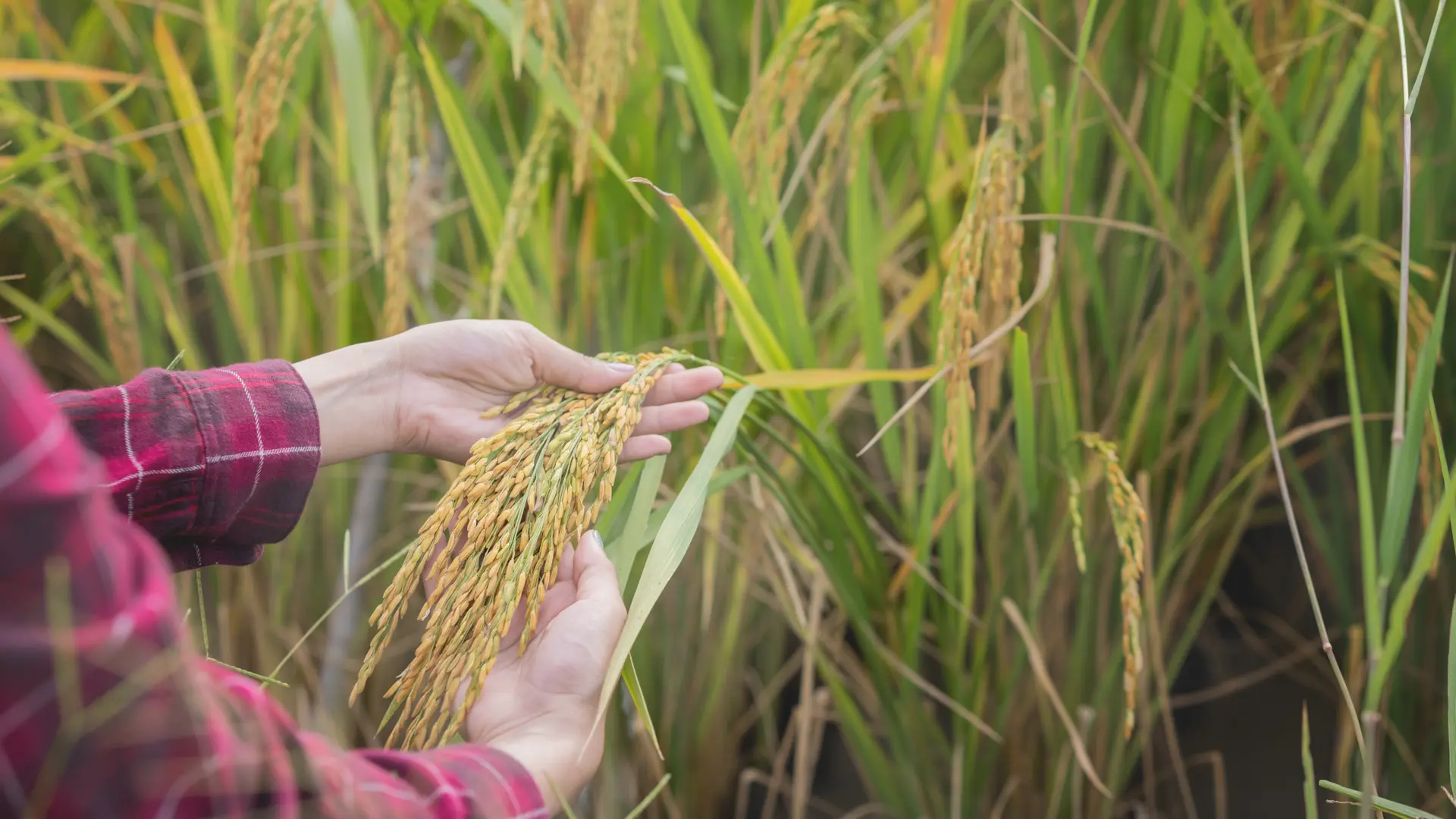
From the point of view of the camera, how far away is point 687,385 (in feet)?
2.63

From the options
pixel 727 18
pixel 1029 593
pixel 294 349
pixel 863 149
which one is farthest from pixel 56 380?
pixel 1029 593

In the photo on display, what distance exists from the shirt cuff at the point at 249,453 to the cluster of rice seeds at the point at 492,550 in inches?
9.1

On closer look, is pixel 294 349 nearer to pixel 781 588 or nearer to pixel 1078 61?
pixel 781 588

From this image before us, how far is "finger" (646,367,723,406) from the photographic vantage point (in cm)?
79

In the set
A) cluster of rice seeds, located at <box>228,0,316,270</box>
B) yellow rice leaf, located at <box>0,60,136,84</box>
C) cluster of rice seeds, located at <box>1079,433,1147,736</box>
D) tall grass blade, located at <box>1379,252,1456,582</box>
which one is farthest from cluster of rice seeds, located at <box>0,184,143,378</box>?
tall grass blade, located at <box>1379,252,1456,582</box>

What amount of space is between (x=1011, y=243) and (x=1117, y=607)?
1.54 ft

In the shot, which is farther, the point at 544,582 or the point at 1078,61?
the point at 1078,61

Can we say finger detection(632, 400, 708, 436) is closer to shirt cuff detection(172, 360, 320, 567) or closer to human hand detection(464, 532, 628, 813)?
human hand detection(464, 532, 628, 813)

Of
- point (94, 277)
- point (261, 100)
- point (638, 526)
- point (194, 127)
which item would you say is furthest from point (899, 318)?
point (94, 277)

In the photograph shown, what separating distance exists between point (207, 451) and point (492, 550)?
1.06ft

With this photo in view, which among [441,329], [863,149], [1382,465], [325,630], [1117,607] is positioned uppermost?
[863,149]

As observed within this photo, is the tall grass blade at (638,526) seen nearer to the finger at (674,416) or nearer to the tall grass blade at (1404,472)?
the finger at (674,416)

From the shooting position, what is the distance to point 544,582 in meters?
0.65

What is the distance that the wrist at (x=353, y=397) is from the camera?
0.89 m
